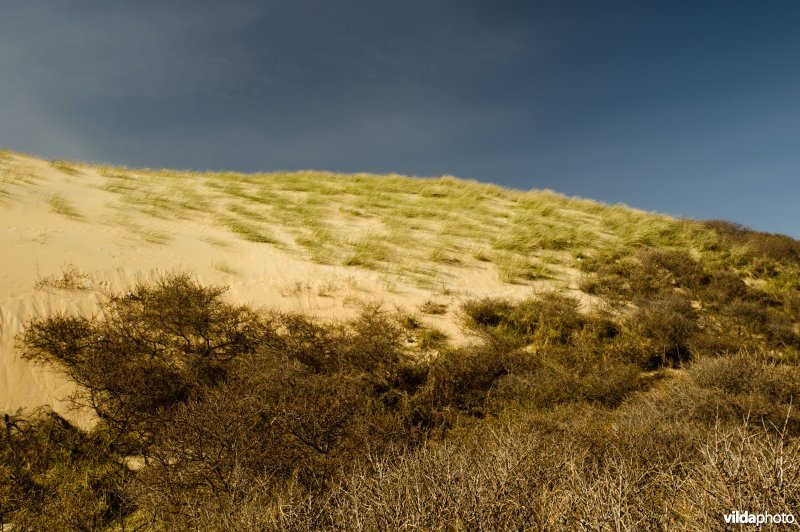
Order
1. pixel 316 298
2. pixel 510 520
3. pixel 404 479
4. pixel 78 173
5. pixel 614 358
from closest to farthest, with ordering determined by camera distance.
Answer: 1. pixel 510 520
2. pixel 404 479
3. pixel 614 358
4. pixel 316 298
5. pixel 78 173

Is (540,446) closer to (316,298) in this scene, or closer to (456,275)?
(316,298)

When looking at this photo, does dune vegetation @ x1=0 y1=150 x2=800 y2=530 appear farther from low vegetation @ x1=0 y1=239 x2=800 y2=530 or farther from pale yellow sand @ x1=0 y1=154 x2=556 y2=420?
pale yellow sand @ x1=0 y1=154 x2=556 y2=420

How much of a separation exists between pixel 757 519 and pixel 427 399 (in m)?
3.96

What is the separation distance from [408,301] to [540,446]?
5.48 m

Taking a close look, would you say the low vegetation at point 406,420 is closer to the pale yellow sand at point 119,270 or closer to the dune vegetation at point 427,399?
the dune vegetation at point 427,399

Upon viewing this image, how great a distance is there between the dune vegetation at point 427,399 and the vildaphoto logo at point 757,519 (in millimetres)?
50

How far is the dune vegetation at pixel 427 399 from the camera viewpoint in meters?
2.39

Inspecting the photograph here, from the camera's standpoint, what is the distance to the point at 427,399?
5520 millimetres

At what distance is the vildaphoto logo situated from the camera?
69.5 inches

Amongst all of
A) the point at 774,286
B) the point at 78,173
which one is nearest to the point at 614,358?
the point at 774,286

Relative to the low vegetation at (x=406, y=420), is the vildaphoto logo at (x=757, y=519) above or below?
above

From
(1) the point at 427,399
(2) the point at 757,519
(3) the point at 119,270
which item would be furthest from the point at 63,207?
(2) the point at 757,519

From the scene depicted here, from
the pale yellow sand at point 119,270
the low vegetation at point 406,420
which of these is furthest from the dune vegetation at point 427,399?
the pale yellow sand at point 119,270

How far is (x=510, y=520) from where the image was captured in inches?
87.8
